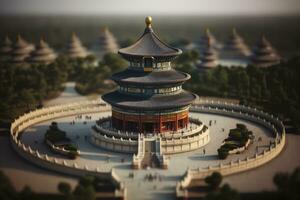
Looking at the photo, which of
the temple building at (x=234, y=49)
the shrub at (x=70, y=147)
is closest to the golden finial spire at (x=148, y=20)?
the shrub at (x=70, y=147)

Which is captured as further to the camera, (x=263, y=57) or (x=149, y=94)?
(x=263, y=57)

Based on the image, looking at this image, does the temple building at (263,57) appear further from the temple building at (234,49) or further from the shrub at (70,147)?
the shrub at (70,147)

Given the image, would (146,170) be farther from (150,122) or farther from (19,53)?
(19,53)

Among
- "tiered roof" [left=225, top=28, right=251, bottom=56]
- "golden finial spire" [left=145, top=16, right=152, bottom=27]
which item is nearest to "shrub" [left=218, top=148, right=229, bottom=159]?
"golden finial spire" [left=145, top=16, right=152, bottom=27]

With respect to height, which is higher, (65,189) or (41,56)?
(65,189)

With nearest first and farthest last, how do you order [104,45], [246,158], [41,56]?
[246,158] → [41,56] → [104,45]

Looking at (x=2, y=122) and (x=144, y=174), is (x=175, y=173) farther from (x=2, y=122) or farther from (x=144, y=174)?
(x=2, y=122)

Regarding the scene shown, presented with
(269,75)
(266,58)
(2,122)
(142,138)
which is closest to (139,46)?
(142,138)

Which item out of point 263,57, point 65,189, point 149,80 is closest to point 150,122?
point 149,80

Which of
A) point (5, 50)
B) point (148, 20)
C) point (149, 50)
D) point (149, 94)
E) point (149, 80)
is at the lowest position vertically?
point (5, 50)
